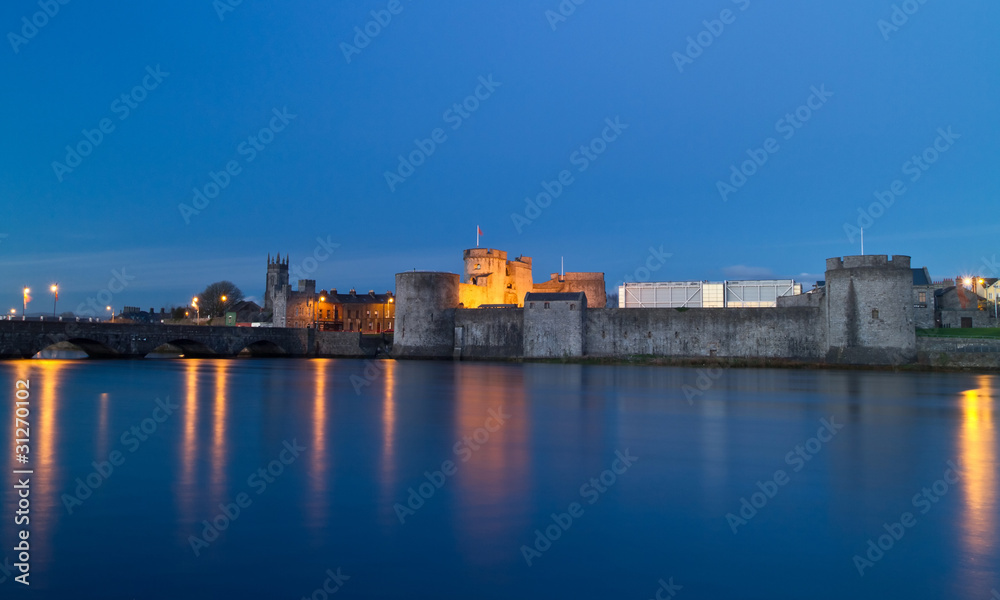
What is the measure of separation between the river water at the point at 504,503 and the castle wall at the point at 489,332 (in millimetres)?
21059

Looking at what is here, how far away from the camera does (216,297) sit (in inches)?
2955

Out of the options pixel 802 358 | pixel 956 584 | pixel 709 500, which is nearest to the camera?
pixel 956 584

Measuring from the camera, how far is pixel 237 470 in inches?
283

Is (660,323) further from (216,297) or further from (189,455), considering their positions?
(216,297)

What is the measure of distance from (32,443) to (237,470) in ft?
10.2

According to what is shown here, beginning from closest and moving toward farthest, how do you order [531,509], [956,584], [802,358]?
1. [956,584]
2. [531,509]
3. [802,358]

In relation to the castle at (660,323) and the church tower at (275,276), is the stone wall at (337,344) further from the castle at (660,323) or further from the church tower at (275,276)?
the church tower at (275,276)

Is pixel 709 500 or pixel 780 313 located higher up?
pixel 780 313

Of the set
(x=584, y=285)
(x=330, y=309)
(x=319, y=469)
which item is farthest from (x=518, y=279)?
(x=319, y=469)

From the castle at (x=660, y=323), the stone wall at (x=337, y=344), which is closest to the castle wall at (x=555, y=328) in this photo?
the castle at (x=660, y=323)

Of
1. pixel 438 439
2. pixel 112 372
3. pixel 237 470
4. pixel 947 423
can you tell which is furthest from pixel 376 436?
pixel 112 372

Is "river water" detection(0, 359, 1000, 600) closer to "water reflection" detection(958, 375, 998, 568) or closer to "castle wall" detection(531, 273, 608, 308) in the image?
"water reflection" detection(958, 375, 998, 568)

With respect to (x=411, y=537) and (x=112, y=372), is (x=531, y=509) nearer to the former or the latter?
(x=411, y=537)

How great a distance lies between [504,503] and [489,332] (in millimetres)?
28353
